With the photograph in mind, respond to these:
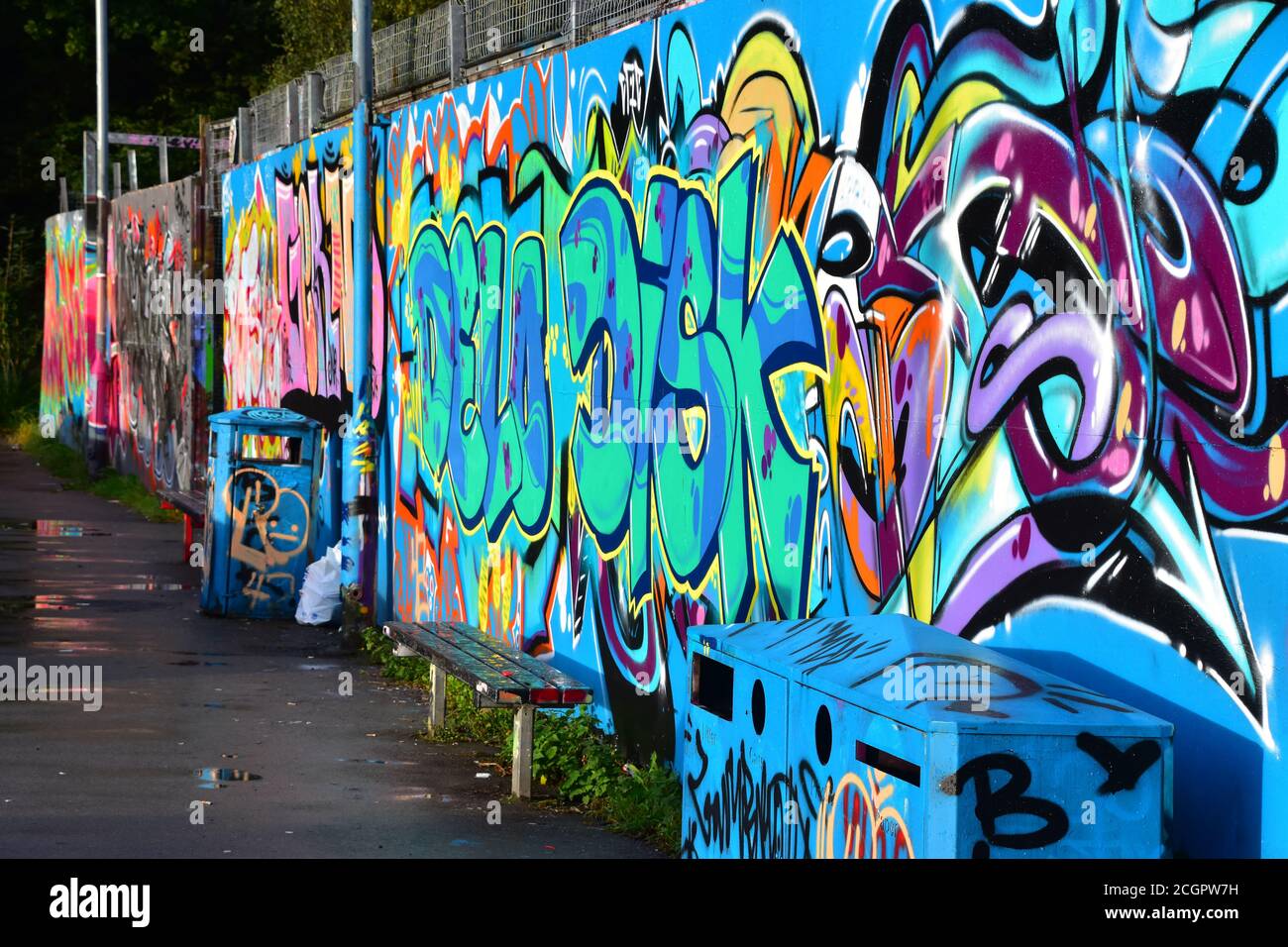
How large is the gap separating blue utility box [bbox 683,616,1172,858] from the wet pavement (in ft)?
5.30

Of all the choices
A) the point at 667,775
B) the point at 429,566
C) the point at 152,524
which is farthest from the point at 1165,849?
the point at 152,524

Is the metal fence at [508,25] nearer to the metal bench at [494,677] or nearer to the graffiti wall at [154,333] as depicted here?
the metal bench at [494,677]

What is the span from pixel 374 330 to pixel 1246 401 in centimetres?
839

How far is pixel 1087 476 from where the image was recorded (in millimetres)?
4855

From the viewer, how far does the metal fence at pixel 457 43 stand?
28.7 ft

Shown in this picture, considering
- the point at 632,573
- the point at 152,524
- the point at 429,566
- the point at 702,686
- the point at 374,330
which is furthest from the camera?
the point at 152,524

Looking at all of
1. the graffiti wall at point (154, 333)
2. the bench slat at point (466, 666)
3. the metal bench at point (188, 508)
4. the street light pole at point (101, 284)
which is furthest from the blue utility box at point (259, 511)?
the street light pole at point (101, 284)

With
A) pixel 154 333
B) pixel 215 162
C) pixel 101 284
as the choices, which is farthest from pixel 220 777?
pixel 101 284

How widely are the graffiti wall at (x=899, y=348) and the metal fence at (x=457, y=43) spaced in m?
0.17

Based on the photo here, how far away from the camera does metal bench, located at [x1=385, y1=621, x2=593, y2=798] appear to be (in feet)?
24.3

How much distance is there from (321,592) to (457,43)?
367 cm

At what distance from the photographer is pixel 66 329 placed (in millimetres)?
29328

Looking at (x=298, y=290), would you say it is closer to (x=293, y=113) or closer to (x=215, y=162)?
(x=293, y=113)
